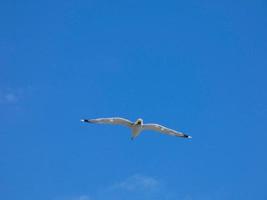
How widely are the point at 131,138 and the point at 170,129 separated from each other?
471 centimetres

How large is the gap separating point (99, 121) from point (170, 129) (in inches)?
258

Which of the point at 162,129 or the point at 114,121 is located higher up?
the point at 162,129

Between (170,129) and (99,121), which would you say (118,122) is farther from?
(170,129)

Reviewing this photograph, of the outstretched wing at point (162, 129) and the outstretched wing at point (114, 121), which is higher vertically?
the outstretched wing at point (162, 129)

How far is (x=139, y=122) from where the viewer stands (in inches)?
2280

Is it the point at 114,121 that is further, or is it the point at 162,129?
the point at 162,129

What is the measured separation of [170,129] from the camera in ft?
202

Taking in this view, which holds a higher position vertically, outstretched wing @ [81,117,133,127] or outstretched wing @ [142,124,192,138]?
outstretched wing @ [142,124,192,138]

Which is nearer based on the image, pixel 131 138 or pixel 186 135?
pixel 131 138

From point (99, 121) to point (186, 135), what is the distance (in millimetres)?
8029

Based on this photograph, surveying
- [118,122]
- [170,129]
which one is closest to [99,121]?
[118,122]

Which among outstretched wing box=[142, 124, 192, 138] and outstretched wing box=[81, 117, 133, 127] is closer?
outstretched wing box=[81, 117, 133, 127]

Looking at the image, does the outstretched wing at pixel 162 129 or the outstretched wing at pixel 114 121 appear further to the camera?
the outstretched wing at pixel 162 129

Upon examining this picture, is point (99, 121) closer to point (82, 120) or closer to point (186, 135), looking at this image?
point (82, 120)
